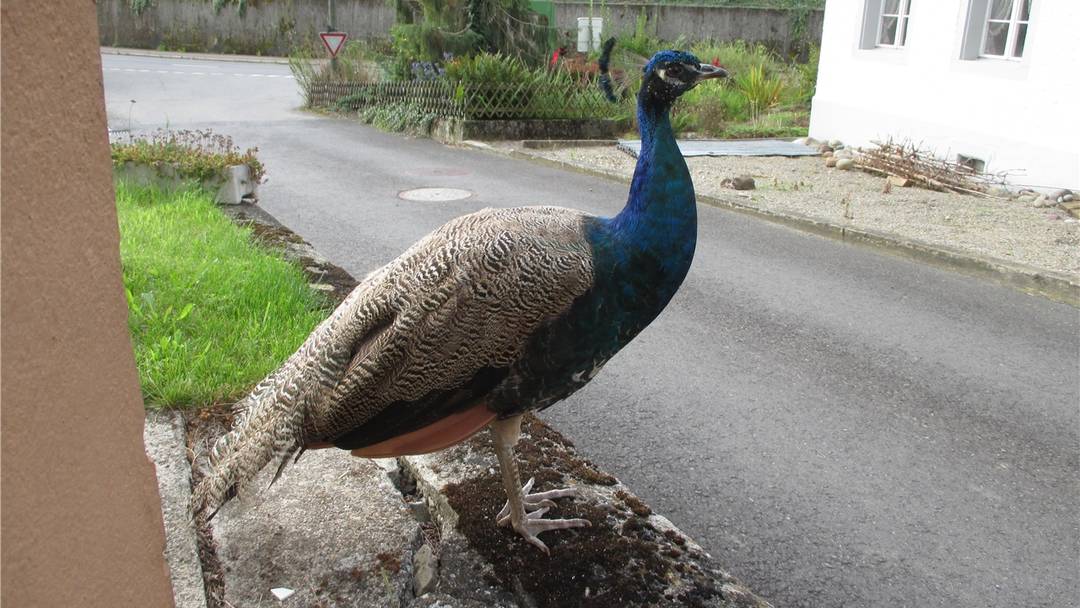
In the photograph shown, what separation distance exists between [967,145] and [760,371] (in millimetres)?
7200

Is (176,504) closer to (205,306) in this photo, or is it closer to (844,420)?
(205,306)

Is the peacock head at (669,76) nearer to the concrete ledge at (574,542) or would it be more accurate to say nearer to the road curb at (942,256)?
the concrete ledge at (574,542)

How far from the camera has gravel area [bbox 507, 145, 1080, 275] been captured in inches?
297

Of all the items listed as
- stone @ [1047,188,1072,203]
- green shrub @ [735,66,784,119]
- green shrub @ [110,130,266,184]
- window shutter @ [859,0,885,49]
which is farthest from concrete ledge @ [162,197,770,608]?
green shrub @ [735,66,784,119]

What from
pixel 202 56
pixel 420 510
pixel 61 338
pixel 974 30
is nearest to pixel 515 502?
pixel 420 510

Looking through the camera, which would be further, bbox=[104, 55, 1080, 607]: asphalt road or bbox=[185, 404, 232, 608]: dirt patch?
bbox=[104, 55, 1080, 607]: asphalt road

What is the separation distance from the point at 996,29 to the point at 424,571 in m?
10.6

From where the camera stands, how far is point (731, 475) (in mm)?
3816

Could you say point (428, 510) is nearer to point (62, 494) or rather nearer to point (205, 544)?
point (205, 544)

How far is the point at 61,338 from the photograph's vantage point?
37.7 inches

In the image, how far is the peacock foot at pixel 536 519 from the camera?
272 centimetres

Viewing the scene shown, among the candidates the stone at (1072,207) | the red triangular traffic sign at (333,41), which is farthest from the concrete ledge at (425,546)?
the red triangular traffic sign at (333,41)

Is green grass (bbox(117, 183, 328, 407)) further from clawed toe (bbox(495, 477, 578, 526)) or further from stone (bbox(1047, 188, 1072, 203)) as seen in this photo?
stone (bbox(1047, 188, 1072, 203))

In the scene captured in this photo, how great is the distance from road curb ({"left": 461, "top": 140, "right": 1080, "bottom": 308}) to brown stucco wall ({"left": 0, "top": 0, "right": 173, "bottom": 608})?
6997mm
